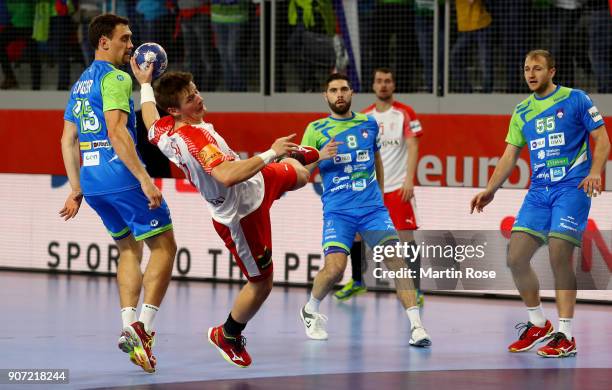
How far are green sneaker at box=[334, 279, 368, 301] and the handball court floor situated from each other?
0.11 meters

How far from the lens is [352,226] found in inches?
389

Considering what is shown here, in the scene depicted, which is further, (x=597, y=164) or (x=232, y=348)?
(x=597, y=164)

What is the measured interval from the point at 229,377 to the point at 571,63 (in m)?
7.68

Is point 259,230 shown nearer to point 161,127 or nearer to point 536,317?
point 161,127

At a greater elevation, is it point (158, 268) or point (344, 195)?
point (344, 195)

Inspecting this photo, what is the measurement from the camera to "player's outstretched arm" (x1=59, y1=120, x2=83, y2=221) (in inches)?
332

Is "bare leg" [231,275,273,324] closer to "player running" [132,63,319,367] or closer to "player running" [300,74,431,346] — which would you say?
Result: "player running" [132,63,319,367]

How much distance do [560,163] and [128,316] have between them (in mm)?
3265

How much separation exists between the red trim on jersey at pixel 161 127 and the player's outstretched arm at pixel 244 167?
58 cm

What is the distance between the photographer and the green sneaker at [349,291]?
40.4 feet

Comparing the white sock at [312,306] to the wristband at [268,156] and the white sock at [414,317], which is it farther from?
the wristband at [268,156]

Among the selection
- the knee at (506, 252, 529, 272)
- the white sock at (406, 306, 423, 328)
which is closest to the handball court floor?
the white sock at (406, 306, 423, 328)

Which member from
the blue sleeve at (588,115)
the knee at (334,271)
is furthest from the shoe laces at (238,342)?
the blue sleeve at (588,115)

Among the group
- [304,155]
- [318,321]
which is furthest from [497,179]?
[304,155]
